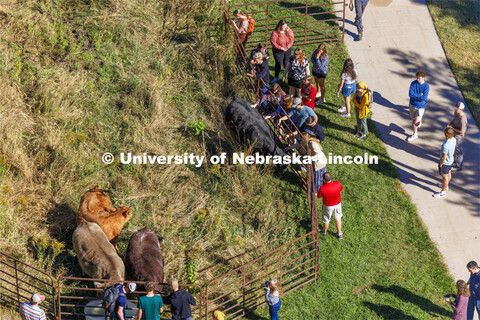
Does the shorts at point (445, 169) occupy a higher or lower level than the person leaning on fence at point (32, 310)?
higher

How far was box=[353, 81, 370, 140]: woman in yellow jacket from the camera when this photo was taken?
616 inches

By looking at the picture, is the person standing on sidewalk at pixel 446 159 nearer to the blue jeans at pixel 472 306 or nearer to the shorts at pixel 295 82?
A: the blue jeans at pixel 472 306

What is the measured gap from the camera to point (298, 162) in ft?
49.2

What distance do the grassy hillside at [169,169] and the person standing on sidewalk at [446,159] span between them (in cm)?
95

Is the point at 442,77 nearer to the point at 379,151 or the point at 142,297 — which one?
the point at 379,151

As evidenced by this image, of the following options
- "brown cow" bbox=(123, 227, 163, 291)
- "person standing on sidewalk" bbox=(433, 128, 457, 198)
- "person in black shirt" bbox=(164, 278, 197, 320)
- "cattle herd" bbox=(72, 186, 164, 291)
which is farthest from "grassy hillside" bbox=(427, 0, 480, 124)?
"person in black shirt" bbox=(164, 278, 197, 320)

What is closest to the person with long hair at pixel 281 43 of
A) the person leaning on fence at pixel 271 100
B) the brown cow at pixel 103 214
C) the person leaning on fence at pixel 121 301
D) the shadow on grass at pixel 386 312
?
the person leaning on fence at pixel 271 100

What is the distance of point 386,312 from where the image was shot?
1315cm

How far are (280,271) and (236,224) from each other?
1675 millimetres

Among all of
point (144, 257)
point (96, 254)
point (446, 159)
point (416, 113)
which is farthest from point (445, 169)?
point (96, 254)

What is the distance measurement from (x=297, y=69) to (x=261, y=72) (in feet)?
2.90

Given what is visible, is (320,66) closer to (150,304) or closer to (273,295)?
(273,295)

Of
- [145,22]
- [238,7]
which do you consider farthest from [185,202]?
[238,7]

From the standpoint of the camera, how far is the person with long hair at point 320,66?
1656 cm
